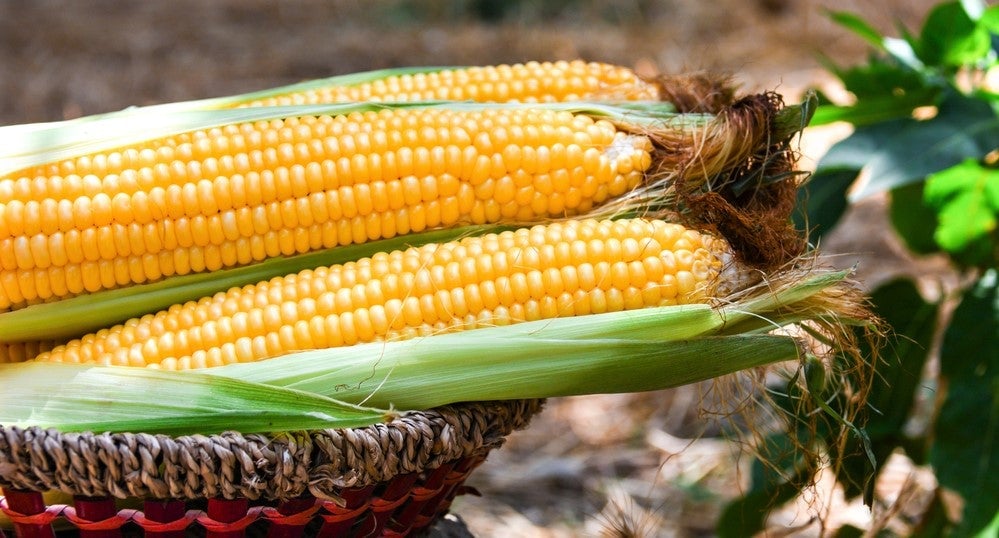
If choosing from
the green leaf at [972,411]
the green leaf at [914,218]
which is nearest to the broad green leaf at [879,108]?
the green leaf at [914,218]

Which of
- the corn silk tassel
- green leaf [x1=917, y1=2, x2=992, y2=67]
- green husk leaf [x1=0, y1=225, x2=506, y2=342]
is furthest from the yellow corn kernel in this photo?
green leaf [x1=917, y1=2, x2=992, y2=67]

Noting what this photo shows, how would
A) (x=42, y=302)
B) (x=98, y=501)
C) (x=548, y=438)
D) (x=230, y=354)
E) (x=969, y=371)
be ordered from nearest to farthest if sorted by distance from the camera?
(x=98, y=501), (x=230, y=354), (x=42, y=302), (x=969, y=371), (x=548, y=438)

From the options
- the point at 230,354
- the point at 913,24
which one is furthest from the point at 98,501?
the point at 913,24

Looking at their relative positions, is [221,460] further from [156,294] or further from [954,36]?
[954,36]

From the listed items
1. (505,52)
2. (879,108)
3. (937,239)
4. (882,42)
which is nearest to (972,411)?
(937,239)

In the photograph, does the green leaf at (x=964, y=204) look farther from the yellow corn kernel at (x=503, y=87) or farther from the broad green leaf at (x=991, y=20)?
the yellow corn kernel at (x=503, y=87)

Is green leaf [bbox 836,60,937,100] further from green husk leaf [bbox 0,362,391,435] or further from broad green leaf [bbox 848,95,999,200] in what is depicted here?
green husk leaf [bbox 0,362,391,435]

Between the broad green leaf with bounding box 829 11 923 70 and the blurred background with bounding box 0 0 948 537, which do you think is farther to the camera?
the blurred background with bounding box 0 0 948 537

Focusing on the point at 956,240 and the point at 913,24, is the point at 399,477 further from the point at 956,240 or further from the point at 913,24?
the point at 913,24
